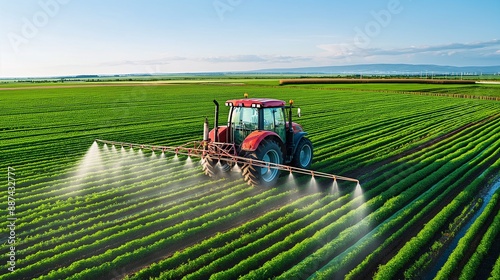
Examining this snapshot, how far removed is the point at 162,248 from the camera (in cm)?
704

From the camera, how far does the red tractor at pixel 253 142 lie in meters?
10.0

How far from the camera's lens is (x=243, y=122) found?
10.7m

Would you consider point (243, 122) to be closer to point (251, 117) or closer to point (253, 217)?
point (251, 117)

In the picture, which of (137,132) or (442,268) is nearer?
(442,268)

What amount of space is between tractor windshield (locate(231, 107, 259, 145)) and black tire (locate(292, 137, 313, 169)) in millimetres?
1654

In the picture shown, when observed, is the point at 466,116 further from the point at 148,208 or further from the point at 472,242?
the point at 148,208

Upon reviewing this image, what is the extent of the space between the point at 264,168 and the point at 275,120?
138 centimetres

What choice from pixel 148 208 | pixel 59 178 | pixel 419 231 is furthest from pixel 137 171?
pixel 419 231

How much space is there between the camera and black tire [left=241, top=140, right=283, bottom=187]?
993 cm

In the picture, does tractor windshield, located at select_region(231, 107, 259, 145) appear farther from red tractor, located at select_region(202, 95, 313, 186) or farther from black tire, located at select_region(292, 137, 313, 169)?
black tire, located at select_region(292, 137, 313, 169)

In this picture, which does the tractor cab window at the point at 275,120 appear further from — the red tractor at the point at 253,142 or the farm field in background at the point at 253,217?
the farm field in background at the point at 253,217

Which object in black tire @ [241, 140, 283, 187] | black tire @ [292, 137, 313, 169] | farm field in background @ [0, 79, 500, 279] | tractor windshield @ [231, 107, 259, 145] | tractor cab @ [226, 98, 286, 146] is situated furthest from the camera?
black tire @ [292, 137, 313, 169]

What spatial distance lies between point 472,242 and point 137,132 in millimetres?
16077

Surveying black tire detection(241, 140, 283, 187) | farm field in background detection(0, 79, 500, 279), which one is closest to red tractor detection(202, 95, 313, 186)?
black tire detection(241, 140, 283, 187)
